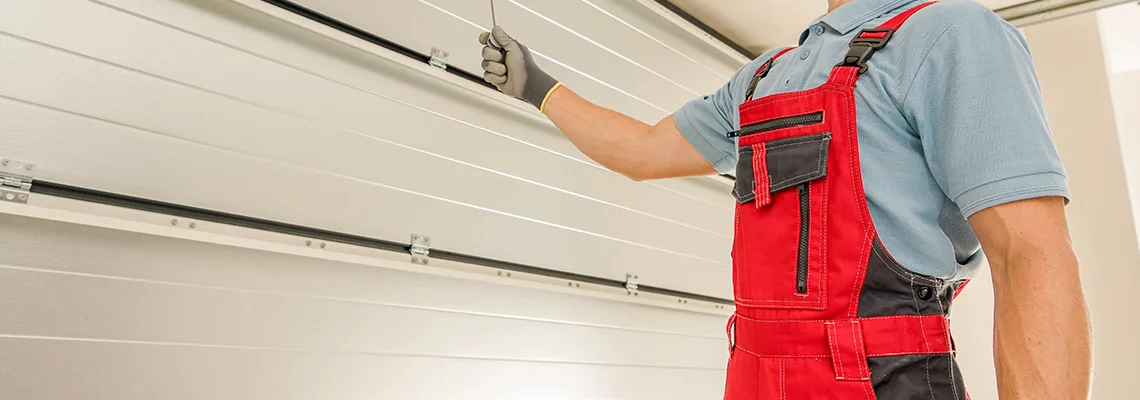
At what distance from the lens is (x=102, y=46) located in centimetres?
224

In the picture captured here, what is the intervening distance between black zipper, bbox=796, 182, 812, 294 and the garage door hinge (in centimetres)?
200

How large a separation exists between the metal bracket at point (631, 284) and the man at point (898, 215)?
2.29m

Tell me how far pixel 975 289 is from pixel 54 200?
600cm

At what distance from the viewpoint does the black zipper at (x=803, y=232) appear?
1532 millimetres

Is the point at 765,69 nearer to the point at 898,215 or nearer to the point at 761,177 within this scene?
the point at 761,177

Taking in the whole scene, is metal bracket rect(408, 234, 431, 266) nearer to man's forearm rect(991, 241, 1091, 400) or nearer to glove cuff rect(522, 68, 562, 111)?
glove cuff rect(522, 68, 562, 111)

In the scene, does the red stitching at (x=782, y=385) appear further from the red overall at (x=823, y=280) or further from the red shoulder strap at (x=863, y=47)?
the red shoulder strap at (x=863, y=47)

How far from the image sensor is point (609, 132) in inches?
89.8

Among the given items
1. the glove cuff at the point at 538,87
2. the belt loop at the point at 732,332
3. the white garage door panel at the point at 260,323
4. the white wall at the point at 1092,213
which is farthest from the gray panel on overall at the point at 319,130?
the white wall at the point at 1092,213

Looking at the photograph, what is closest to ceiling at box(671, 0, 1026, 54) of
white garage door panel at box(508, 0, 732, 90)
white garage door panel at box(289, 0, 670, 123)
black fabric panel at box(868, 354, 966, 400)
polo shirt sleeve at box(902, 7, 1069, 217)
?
white garage door panel at box(508, 0, 732, 90)

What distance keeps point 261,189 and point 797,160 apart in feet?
5.90

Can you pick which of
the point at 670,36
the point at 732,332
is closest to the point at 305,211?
the point at 732,332

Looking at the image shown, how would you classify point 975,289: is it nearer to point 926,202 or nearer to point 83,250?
point 926,202

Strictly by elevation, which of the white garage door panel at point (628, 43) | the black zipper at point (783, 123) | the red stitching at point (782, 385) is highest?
the white garage door panel at point (628, 43)
